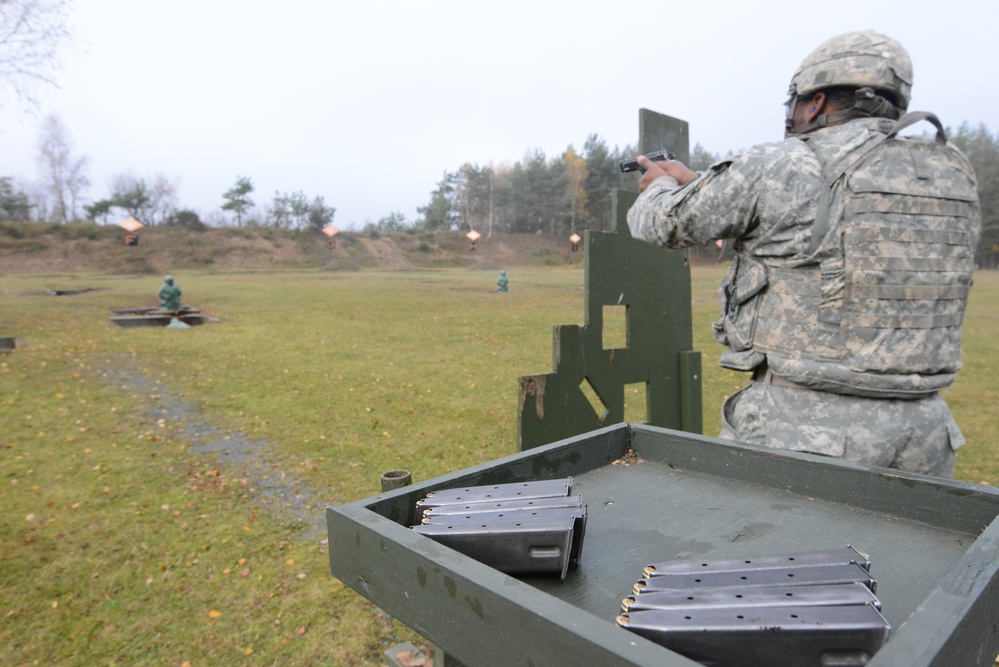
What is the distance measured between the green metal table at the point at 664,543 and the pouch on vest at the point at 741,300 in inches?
22.4

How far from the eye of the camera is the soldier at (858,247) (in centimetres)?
192

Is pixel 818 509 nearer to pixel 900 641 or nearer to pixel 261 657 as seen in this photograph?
pixel 900 641

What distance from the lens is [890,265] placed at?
1930 mm

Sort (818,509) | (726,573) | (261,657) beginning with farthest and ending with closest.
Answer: (261,657) < (818,509) < (726,573)

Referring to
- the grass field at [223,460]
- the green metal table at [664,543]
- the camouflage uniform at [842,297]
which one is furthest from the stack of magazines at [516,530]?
the grass field at [223,460]

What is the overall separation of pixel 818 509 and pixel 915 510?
7.5 inches

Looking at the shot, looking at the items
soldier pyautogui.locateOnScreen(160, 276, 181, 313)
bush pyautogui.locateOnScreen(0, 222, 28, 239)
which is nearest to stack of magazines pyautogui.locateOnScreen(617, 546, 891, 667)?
soldier pyautogui.locateOnScreen(160, 276, 181, 313)

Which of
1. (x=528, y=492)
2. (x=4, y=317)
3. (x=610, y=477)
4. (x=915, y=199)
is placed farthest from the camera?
(x=4, y=317)

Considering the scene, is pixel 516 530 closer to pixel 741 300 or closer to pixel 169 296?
pixel 741 300

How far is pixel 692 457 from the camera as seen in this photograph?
180cm

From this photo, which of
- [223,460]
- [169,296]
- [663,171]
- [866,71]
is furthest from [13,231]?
[866,71]

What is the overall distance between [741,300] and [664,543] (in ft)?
3.67

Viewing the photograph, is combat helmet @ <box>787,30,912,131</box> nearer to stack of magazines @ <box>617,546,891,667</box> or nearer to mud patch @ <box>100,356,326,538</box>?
stack of magazines @ <box>617,546,891,667</box>

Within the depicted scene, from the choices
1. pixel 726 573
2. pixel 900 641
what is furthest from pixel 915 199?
pixel 900 641
